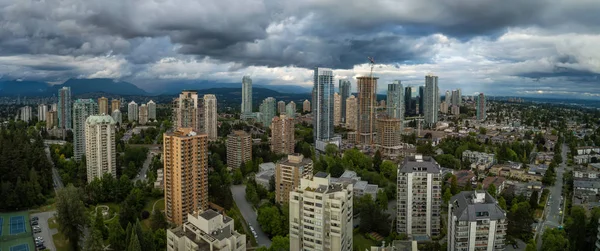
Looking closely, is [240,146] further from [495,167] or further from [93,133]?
[495,167]

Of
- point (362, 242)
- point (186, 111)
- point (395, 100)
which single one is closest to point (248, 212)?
point (362, 242)

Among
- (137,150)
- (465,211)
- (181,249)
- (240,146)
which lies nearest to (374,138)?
(240,146)

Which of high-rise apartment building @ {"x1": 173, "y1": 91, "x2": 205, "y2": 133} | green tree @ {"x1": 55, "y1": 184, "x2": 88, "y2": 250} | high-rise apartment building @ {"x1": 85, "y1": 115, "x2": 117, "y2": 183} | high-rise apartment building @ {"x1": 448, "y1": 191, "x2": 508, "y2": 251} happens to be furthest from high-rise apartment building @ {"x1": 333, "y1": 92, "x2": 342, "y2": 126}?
high-rise apartment building @ {"x1": 448, "y1": 191, "x2": 508, "y2": 251}

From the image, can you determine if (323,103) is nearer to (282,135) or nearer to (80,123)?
(282,135)

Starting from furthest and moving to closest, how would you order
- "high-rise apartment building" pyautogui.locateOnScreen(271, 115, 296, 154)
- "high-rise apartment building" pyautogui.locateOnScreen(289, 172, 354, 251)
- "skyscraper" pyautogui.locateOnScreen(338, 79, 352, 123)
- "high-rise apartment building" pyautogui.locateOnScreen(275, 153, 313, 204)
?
"skyscraper" pyautogui.locateOnScreen(338, 79, 352, 123) → "high-rise apartment building" pyautogui.locateOnScreen(271, 115, 296, 154) → "high-rise apartment building" pyautogui.locateOnScreen(275, 153, 313, 204) → "high-rise apartment building" pyautogui.locateOnScreen(289, 172, 354, 251)

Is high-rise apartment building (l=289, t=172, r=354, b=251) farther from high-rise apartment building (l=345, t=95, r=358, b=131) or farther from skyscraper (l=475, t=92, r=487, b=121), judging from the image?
skyscraper (l=475, t=92, r=487, b=121)
